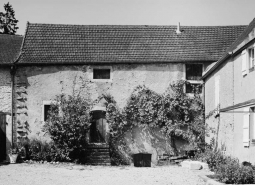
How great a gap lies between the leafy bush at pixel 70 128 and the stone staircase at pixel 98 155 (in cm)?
31

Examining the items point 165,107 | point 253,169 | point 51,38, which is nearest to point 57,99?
point 51,38

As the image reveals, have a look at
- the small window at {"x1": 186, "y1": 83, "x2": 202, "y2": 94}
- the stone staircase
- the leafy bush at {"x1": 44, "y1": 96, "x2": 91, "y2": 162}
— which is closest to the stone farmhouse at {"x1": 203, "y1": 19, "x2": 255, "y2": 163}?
the small window at {"x1": 186, "y1": 83, "x2": 202, "y2": 94}

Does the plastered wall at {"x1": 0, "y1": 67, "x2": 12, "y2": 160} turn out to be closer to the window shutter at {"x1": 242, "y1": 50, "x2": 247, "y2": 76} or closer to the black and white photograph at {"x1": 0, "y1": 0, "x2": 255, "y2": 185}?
the black and white photograph at {"x1": 0, "y1": 0, "x2": 255, "y2": 185}

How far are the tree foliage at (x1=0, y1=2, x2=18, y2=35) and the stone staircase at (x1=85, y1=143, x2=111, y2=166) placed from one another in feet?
58.2

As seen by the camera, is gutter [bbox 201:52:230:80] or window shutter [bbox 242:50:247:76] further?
gutter [bbox 201:52:230:80]

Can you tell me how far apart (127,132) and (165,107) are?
2227 millimetres

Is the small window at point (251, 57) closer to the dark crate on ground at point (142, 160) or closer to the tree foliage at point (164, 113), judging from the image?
the tree foliage at point (164, 113)

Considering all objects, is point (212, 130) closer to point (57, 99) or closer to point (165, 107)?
point (165, 107)

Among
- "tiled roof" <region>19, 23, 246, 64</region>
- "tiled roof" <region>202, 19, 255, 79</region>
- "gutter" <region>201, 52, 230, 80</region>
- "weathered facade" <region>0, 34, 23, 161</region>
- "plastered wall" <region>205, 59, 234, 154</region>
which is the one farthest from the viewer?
"tiled roof" <region>19, 23, 246, 64</region>

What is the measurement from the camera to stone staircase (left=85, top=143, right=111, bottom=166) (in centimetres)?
2141

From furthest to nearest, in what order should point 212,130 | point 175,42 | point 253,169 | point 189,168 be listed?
point 175,42 < point 212,130 < point 189,168 < point 253,169

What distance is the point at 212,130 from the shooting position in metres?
20.0

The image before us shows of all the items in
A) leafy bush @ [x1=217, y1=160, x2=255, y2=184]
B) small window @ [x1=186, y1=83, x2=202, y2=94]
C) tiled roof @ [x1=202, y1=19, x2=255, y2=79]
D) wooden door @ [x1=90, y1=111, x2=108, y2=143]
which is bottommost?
leafy bush @ [x1=217, y1=160, x2=255, y2=184]

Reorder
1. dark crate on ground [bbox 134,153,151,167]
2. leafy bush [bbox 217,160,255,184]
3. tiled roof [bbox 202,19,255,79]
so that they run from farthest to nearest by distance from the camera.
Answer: dark crate on ground [bbox 134,153,151,167] → tiled roof [bbox 202,19,255,79] → leafy bush [bbox 217,160,255,184]
